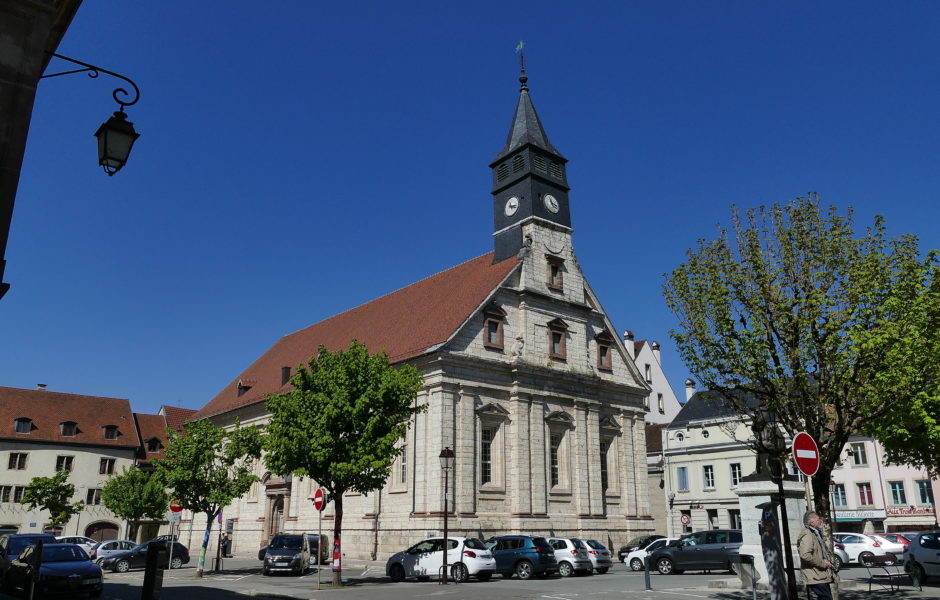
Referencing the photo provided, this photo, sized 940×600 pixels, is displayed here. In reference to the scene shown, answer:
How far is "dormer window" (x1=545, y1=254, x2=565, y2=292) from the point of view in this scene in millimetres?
37500

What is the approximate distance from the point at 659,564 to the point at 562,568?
4060 mm

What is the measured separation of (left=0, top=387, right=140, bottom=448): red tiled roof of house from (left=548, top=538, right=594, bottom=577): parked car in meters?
39.7

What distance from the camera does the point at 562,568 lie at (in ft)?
83.9

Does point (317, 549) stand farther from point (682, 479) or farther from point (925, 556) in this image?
point (682, 479)

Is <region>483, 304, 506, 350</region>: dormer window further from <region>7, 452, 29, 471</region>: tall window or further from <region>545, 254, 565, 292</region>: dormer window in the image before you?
<region>7, 452, 29, 471</region>: tall window

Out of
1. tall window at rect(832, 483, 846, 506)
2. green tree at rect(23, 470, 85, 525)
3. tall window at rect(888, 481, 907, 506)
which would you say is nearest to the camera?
tall window at rect(888, 481, 907, 506)

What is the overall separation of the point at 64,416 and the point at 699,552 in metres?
46.6

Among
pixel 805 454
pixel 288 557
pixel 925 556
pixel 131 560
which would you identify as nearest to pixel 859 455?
pixel 925 556

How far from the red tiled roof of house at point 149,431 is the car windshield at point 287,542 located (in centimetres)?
3231

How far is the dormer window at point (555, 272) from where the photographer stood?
123 ft

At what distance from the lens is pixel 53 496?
44.9 meters

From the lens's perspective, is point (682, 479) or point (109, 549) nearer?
point (109, 549)

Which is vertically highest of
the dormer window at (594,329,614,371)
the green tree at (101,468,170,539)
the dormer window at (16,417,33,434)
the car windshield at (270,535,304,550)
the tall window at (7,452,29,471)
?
the dormer window at (594,329,614,371)

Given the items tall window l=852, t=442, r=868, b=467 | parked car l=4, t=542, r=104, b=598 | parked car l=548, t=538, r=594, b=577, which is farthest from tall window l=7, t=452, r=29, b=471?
tall window l=852, t=442, r=868, b=467
